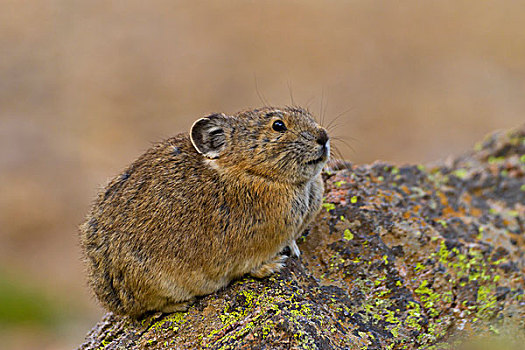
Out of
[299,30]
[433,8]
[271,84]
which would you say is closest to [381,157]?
[271,84]

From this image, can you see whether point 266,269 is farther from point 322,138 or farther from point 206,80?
point 206,80

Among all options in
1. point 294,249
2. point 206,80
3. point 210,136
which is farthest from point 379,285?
point 206,80

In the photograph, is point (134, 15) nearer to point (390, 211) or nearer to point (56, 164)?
point (56, 164)

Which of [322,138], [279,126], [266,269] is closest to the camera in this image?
[266,269]

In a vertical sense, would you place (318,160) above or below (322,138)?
below

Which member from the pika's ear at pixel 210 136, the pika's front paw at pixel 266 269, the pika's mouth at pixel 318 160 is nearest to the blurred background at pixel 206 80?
the pika's ear at pixel 210 136
